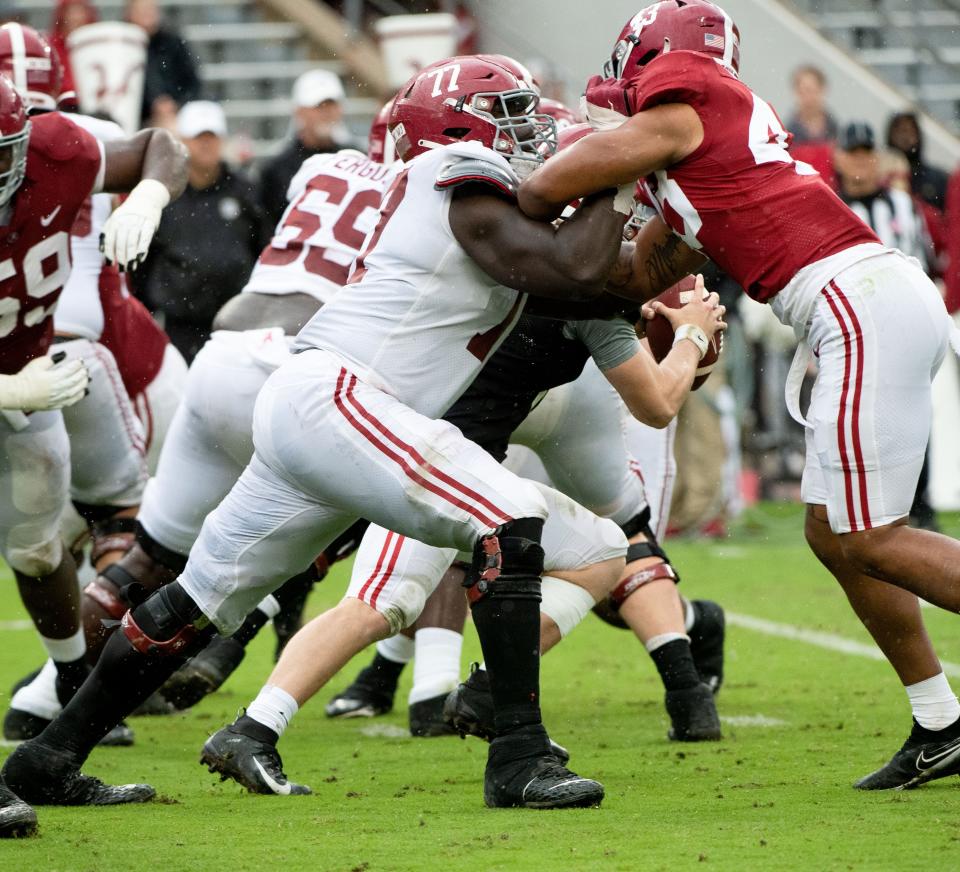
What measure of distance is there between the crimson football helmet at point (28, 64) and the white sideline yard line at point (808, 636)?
356cm

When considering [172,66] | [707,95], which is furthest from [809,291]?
[172,66]

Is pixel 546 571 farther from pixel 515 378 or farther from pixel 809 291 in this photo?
pixel 809 291

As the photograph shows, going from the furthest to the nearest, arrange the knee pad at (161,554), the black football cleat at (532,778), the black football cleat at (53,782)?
the knee pad at (161,554) → the black football cleat at (53,782) → the black football cleat at (532,778)

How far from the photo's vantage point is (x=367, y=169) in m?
5.16

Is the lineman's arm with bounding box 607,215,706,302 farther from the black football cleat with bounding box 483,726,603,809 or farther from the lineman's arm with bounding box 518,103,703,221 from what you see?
the black football cleat with bounding box 483,726,603,809

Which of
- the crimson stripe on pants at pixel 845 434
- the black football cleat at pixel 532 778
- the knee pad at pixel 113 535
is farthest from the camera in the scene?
the knee pad at pixel 113 535

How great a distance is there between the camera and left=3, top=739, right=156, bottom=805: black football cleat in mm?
3807

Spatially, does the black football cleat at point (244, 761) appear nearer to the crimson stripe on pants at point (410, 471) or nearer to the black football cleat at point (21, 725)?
the crimson stripe on pants at point (410, 471)

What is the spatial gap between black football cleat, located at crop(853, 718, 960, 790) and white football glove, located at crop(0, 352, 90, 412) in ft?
7.15

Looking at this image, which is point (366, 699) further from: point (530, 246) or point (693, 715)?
point (530, 246)

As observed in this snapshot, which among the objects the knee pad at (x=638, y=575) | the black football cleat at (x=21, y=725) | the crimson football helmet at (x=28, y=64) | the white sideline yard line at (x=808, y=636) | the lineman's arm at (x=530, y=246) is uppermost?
the lineman's arm at (x=530, y=246)

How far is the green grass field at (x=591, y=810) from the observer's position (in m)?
3.16

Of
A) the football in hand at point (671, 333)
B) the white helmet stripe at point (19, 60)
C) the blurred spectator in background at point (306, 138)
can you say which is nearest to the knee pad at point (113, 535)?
the white helmet stripe at point (19, 60)

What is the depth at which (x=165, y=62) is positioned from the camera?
38.6 ft
